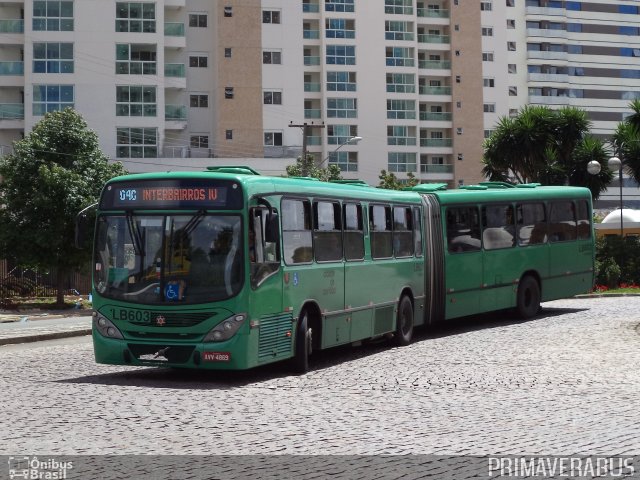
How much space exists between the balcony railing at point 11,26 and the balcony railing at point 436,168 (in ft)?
124

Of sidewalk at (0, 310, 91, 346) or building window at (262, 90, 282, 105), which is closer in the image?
sidewalk at (0, 310, 91, 346)

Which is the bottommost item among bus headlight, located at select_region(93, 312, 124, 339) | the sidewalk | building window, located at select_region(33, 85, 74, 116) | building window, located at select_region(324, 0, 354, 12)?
the sidewalk

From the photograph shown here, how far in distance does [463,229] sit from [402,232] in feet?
11.6

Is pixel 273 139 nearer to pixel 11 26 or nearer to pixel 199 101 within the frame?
pixel 199 101

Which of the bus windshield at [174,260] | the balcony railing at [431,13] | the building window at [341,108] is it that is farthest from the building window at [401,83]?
the bus windshield at [174,260]

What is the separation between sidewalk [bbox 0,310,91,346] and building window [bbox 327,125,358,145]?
51.2 meters

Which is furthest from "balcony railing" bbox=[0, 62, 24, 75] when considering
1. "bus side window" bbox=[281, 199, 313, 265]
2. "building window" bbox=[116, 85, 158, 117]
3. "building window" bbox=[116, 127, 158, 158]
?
"bus side window" bbox=[281, 199, 313, 265]

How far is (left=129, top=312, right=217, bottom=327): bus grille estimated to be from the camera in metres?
14.0

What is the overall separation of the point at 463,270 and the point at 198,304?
1033 cm

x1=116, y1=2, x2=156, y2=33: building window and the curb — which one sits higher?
x1=116, y1=2, x2=156, y2=33: building window

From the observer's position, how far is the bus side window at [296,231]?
15336mm

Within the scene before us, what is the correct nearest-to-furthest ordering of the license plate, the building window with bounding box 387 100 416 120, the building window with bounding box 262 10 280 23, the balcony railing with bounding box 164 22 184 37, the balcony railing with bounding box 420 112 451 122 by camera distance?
the license plate
the balcony railing with bounding box 164 22 184 37
the building window with bounding box 262 10 280 23
the building window with bounding box 387 100 416 120
the balcony railing with bounding box 420 112 451 122

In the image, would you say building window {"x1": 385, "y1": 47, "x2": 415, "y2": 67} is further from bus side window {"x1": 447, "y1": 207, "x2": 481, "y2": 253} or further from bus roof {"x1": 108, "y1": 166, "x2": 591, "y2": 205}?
bus side window {"x1": 447, "y1": 207, "x2": 481, "y2": 253}

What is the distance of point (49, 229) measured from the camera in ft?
137
